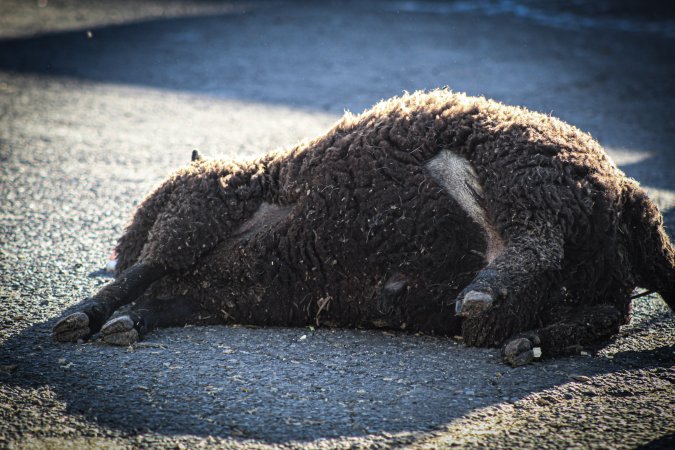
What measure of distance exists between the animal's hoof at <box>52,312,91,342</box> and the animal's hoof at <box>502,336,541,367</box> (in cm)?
208

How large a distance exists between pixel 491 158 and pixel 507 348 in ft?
3.06

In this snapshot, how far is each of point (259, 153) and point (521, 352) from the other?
225cm

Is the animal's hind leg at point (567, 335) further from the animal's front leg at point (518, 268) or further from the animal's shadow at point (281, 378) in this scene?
the animal's front leg at point (518, 268)

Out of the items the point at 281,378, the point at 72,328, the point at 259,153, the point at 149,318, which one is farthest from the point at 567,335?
the point at 72,328

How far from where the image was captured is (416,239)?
3594 millimetres

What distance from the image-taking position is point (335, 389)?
321cm

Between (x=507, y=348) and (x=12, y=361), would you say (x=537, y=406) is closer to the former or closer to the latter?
(x=507, y=348)

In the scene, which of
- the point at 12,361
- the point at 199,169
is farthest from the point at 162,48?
the point at 12,361

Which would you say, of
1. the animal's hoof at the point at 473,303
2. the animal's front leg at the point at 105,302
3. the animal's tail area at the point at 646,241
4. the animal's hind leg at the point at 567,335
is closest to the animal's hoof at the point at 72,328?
the animal's front leg at the point at 105,302

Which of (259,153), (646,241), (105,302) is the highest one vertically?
(259,153)

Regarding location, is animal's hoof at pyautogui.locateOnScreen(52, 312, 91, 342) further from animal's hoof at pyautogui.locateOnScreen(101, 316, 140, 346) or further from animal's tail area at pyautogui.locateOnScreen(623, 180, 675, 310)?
animal's tail area at pyautogui.locateOnScreen(623, 180, 675, 310)

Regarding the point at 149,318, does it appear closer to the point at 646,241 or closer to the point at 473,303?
the point at 473,303

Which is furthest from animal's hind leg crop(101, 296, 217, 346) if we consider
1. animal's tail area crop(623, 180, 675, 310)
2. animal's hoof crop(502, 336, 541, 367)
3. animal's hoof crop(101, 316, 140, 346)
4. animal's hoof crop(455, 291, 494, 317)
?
animal's tail area crop(623, 180, 675, 310)

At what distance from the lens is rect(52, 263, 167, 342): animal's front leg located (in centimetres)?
365
